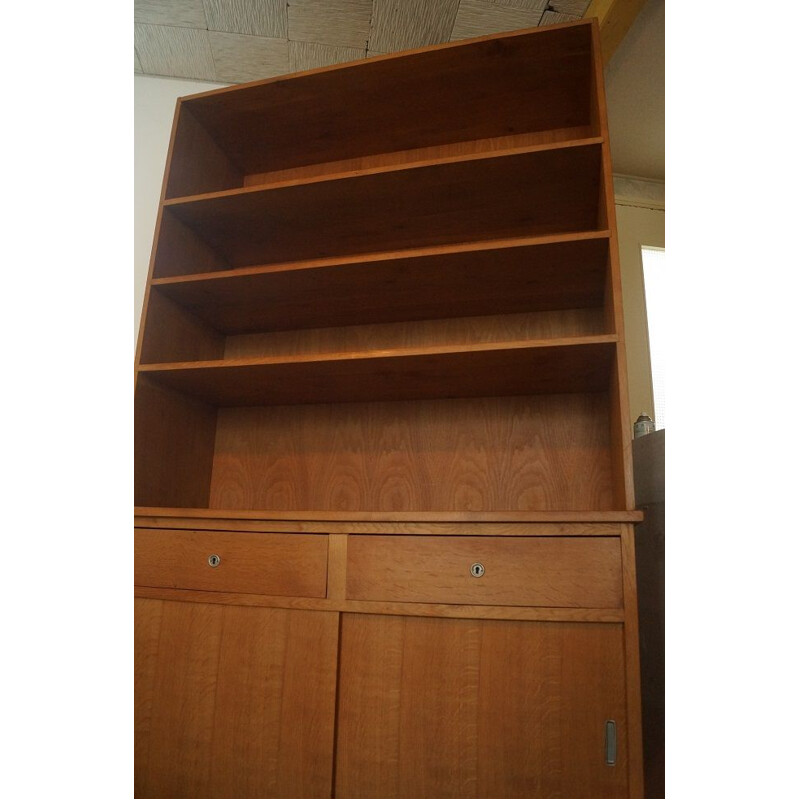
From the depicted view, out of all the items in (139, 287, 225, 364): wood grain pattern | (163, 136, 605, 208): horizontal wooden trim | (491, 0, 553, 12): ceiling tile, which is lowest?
(139, 287, 225, 364): wood grain pattern

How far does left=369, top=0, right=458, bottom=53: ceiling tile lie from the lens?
1918mm

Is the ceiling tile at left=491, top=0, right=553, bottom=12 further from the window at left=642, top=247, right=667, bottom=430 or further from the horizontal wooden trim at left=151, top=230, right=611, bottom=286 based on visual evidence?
the window at left=642, top=247, right=667, bottom=430

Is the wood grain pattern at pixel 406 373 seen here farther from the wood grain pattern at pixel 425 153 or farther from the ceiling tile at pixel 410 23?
the ceiling tile at pixel 410 23

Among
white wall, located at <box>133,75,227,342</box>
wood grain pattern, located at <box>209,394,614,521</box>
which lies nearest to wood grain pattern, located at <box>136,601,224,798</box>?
wood grain pattern, located at <box>209,394,614,521</box>

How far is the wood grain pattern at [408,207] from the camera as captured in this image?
60.4 inches

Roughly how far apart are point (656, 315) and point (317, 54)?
181 cm

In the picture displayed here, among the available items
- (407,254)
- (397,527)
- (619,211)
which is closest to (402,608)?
(397,527)

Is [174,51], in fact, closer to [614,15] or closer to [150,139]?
[150,139]

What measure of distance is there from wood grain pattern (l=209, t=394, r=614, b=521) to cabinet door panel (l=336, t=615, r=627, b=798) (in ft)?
1.77
